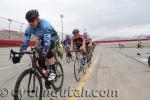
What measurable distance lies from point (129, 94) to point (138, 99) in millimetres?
681

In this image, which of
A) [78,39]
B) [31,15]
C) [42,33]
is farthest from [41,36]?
[78,39]

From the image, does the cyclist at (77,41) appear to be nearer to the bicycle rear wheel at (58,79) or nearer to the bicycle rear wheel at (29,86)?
the bicycle rear wheel at (58,79)

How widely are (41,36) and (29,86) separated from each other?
1.40m

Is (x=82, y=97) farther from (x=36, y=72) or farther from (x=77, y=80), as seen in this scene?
(x=77, y=80)

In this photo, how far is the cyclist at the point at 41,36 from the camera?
7283 millimetres

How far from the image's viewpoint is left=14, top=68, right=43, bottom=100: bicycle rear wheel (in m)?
6.53

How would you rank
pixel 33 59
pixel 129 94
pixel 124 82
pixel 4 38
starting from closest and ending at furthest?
pixel 33 59 < pixel 129 94 < pixel 124 82 < pixel 4 38

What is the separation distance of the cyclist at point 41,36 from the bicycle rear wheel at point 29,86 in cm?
57

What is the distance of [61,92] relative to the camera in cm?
902

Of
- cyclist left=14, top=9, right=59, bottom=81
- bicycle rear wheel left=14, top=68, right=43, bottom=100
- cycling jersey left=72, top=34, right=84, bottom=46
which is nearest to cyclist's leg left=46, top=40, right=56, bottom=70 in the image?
cyclist left=14, top=9, right=59, bottom=81

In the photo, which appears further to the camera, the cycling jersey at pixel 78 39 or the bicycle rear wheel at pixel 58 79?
the cycling jersey at pixel 78 39

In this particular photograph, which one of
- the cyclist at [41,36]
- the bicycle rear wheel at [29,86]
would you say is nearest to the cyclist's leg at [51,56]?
the cyclist at [41,36]

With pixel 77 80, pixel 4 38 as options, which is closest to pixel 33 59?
pixel 77 80

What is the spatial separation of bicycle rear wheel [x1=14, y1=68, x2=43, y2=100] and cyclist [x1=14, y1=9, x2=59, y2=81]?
570 mm
